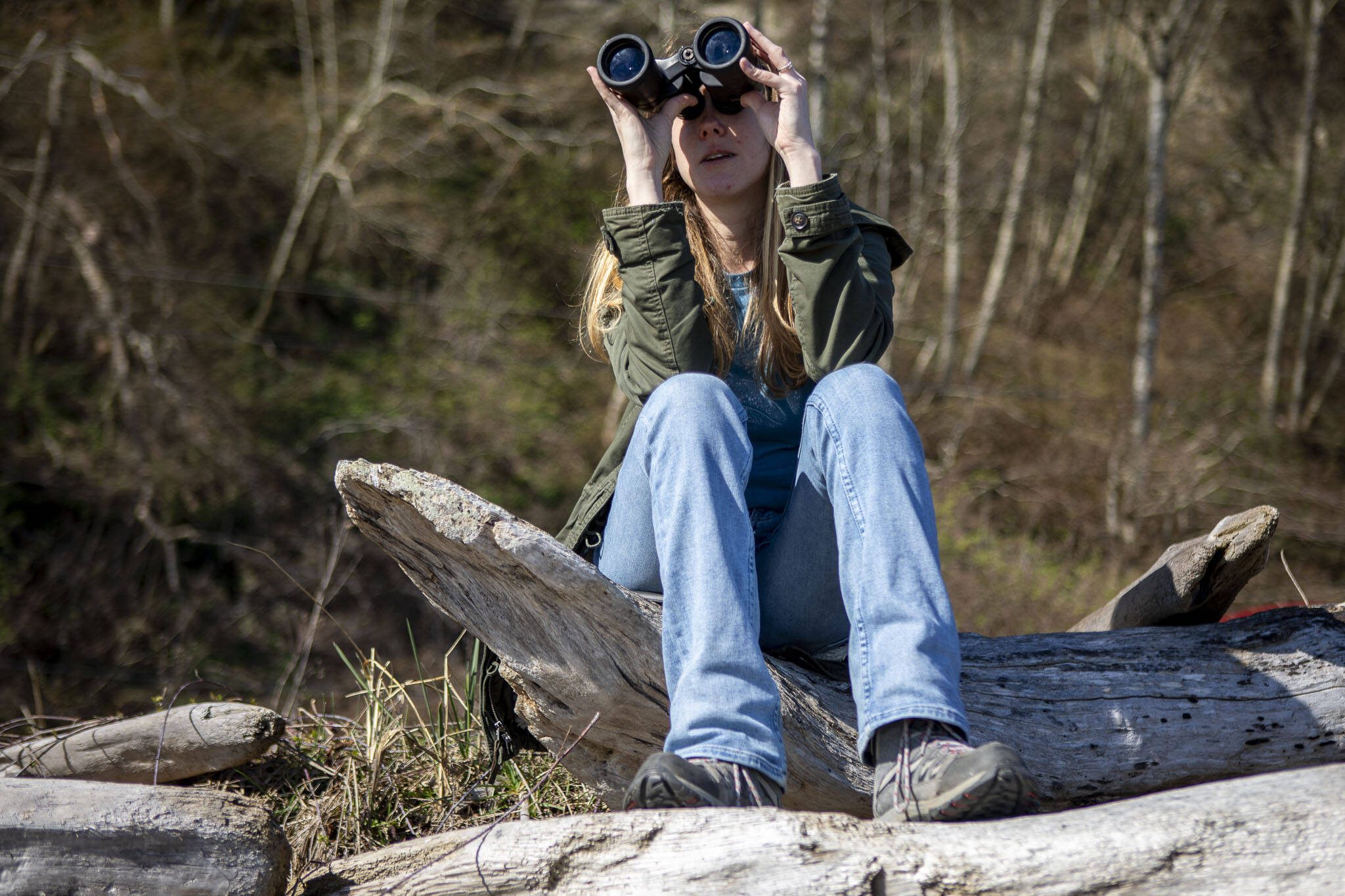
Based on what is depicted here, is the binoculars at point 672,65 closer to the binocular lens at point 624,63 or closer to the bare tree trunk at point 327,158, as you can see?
the binocular lens at point 624,63

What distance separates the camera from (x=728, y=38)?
7.70 feet

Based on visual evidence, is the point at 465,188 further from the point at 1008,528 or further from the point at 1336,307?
the point at 1336,307

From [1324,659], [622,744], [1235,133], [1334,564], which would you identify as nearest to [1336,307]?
[1235,133]

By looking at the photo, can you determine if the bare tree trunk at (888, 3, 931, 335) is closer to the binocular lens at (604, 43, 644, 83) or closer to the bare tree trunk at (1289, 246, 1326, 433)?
the bare tree trunk at (1289, 246, 1326, 433)

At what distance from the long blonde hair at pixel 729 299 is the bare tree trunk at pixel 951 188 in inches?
411

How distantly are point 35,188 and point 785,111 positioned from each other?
31.6 feet

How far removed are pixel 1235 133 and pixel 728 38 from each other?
52.4ft

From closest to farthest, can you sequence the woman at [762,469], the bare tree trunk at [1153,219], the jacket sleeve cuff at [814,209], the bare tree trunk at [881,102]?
1. the woman at [762,469]
2. the jacket sleeve cuff at [814,209]
3. the bare tree trunk at [1153,219]
4. the bare tree trunk at [881,102]

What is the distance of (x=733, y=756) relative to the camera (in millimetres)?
1684

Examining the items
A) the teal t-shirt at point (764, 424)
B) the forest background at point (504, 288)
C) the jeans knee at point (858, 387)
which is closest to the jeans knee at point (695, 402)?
the jeans knee at point (858, 387)

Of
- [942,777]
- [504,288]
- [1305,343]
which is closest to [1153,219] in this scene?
[1305,343]

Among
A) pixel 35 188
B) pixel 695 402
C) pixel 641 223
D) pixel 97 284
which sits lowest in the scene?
pixel 695 402

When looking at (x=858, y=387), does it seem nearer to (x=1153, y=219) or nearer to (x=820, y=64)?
(x=820, y=64)

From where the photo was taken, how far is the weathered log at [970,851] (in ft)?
4.81
